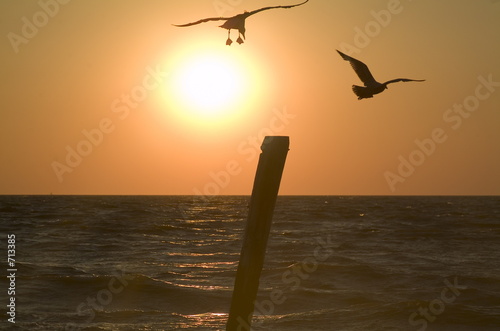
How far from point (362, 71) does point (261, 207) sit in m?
3.73

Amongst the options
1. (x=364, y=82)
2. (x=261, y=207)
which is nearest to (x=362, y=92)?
(x=364, y=82)

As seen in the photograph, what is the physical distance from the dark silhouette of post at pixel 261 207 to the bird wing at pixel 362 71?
130 inches

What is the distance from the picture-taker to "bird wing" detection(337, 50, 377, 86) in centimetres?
994

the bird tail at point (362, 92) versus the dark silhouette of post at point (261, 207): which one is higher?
the bird tail at point (362, 92)

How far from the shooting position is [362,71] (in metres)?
9.99

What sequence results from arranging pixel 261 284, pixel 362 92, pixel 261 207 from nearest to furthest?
pixel 261 207 < pixel 362 92 < pixel 261 284

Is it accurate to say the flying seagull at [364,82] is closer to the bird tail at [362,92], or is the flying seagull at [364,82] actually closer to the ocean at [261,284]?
the bird tail at [362,92]

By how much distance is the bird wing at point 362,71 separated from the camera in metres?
9.94

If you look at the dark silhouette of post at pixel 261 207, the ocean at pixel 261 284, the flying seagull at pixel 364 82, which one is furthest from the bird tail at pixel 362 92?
the ocean at pixel 261 284

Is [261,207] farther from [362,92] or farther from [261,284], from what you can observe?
[261,284]

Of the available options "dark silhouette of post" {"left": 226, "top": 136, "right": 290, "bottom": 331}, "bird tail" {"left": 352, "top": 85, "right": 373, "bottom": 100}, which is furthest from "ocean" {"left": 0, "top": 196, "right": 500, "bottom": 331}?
"dark silhouette of post" {"left": 226, "top": 136, "right": 290, "bottom": 331}

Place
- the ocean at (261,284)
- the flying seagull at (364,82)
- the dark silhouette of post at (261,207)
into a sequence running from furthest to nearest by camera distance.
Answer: the ocean at (261,284) < the flying seagull at (364,82) < the dark silhouette of post at (261,207)

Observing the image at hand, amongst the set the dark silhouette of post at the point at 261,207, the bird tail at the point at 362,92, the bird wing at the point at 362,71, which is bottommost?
the dark silhouette of post at the point at 261,207

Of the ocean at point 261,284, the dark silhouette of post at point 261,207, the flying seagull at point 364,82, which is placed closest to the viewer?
the dark silhouette of post at point 261,207
